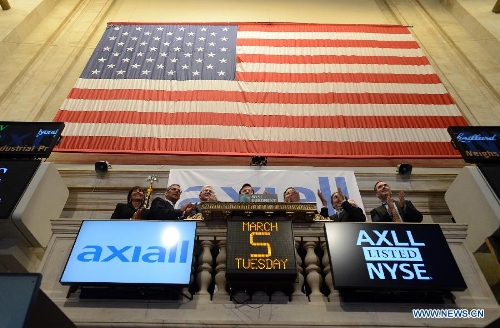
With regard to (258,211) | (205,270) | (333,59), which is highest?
(333,59)

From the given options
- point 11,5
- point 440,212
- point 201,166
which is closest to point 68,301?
point 201,166

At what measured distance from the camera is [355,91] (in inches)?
431

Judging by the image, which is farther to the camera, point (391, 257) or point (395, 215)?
point (395, 215)

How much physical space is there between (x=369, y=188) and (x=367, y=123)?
1993 millimetres

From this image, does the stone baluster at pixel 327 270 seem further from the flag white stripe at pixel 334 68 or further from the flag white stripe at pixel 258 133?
the flag white stripe at pixel 334 68

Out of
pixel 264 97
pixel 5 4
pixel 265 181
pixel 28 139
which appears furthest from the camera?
pixel 5 4

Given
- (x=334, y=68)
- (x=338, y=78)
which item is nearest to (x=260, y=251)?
(x=338, y=78)

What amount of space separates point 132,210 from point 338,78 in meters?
7.11

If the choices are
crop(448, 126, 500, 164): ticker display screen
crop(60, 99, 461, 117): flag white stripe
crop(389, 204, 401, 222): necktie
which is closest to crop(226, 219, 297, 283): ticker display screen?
crop(389, 204, 401, 222): necktie

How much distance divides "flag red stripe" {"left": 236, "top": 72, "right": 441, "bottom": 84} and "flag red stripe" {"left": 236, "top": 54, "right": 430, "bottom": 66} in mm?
611

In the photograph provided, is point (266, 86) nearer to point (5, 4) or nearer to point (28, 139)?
point (28, 139)

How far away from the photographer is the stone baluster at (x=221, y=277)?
487cm

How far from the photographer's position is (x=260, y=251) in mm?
4984

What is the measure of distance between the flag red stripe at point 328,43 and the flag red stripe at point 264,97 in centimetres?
244
